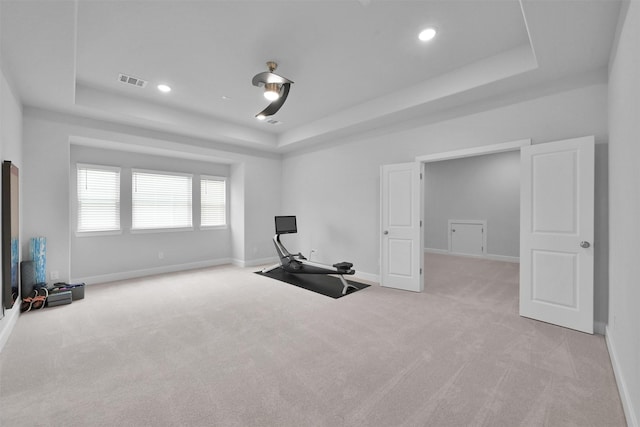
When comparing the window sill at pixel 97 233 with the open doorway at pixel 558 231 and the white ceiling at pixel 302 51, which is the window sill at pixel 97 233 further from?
the open doorway at pixel 558 231

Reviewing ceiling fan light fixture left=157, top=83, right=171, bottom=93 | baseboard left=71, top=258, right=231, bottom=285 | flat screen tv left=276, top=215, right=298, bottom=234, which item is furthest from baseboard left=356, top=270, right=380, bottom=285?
ceiling fan light fixture left=157, top=83, right=171, bottom=93

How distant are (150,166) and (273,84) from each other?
147 inches

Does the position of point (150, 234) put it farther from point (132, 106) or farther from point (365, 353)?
point (365, 353)

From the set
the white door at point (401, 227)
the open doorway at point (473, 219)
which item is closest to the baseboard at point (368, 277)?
the white door at point (401, 227)

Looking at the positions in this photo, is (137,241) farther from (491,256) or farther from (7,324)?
(491,256)

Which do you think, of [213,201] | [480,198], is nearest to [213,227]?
[213,201]

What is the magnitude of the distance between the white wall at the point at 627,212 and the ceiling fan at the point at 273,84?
2.74m

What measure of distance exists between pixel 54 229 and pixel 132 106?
2.12 meters

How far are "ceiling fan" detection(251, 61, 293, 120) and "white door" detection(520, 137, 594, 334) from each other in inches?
115

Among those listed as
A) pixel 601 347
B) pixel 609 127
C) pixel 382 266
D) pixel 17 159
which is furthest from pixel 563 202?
pixel 17 159

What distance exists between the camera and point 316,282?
492cm

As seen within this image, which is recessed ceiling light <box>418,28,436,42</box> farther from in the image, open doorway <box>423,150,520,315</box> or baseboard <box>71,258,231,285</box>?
baseboard <box>71,258,231,285</box>

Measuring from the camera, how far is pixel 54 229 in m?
4.05

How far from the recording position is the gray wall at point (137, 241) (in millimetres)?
4762
